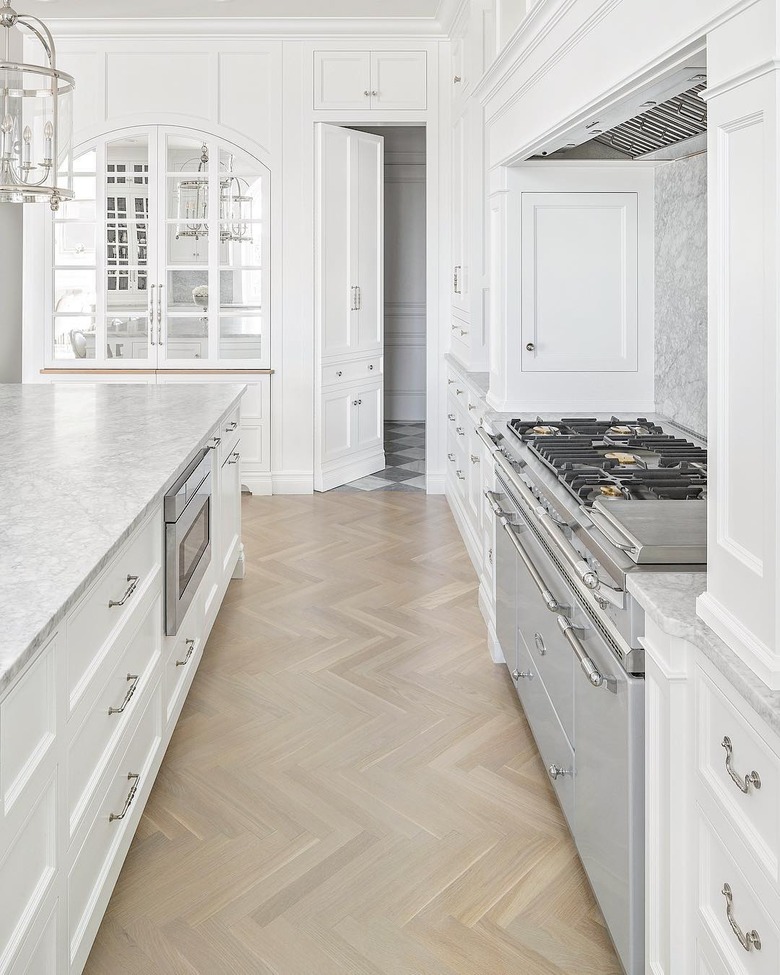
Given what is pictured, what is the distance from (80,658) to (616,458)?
1.46 m

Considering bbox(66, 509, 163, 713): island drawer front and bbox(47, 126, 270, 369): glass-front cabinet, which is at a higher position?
bbox(47, 126, 270, 369): glass-front cabinet

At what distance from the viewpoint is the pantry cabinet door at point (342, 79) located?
20.1 ft

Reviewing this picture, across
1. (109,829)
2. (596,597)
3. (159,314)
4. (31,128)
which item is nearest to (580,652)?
(596,597)

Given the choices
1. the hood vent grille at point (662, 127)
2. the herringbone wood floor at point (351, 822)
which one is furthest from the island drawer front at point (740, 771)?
the hood vent grille at point (662, 127)

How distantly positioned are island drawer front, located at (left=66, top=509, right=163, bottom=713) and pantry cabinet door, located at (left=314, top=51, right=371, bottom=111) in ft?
14.5

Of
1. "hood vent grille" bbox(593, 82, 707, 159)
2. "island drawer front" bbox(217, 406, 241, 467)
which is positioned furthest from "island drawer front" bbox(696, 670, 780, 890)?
"island drawer front" bbox(217, 406, 241, 467)

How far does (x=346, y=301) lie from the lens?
6.53m

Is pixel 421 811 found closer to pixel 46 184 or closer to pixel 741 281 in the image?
pixel 741 281

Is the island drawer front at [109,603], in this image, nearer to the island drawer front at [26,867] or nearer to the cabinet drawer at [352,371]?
the island drawer front at [26,867]

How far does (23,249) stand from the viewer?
251 inches

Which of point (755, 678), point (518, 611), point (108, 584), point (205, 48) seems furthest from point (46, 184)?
point (205, 48)

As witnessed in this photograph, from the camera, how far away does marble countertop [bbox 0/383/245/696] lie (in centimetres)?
154

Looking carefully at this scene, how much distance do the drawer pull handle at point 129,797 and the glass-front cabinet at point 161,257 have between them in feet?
14.6

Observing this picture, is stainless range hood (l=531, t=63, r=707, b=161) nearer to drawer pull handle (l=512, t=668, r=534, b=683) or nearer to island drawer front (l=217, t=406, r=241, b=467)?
drawer pull handle (l=512, t=668, r=534, b=683)
